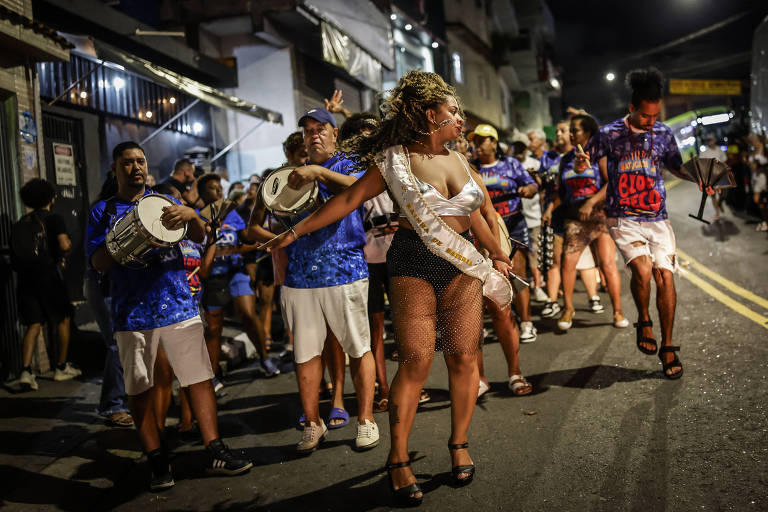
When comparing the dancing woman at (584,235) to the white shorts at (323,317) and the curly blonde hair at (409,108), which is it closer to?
the white shorts at (323,317)

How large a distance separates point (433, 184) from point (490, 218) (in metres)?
0.57

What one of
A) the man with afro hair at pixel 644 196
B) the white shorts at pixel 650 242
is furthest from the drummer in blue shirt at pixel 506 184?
the white shorts at pixel 650 242

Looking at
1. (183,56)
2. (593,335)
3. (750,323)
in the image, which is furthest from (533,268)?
(183,56)

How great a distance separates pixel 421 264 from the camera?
3.57 meters

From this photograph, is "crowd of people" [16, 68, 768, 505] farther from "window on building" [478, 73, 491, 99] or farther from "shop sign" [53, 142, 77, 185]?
"window on building" [478, 73, 491, 99]

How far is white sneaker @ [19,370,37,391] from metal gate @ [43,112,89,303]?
3.04m

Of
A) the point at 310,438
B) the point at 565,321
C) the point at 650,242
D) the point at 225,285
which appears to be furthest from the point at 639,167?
the point at 225,285

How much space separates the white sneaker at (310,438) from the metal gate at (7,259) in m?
4.59

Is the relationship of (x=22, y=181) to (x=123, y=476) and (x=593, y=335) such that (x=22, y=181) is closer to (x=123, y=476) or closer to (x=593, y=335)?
(x=123, y=476)

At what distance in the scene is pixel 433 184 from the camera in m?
3.54

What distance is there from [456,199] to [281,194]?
1.20 metres

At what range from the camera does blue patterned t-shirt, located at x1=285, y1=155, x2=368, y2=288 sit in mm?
4469

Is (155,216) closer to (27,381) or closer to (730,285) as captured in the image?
(27,381)

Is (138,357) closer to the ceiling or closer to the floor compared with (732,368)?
closer to the ceiling
